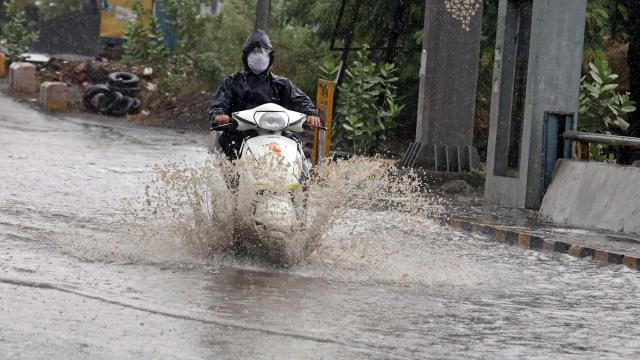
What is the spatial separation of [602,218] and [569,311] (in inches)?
234

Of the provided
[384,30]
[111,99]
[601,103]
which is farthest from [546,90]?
[111,99]

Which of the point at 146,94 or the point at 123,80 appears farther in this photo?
the point at 146,94

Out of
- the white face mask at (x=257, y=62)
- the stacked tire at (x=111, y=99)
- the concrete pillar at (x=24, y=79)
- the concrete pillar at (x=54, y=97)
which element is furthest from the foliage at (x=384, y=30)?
the white face mask at (x=257, y=62)

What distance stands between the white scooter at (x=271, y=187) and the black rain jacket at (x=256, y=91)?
88 centimetres

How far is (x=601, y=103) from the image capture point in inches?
797

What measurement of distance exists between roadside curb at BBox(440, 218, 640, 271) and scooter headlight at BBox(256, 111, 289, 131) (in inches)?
141

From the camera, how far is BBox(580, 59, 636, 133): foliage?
19.9 m

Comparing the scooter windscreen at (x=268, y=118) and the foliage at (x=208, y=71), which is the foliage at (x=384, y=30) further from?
the scooter windscreen at (x=268, y=118)

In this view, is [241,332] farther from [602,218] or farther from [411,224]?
[602,218]

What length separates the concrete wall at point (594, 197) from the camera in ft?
49.4

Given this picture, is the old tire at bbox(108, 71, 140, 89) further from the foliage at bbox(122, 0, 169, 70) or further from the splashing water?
the splashing water

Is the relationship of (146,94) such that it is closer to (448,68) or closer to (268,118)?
(448,68)

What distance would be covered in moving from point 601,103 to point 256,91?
942cm

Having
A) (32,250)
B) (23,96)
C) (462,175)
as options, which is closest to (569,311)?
(32,250)
